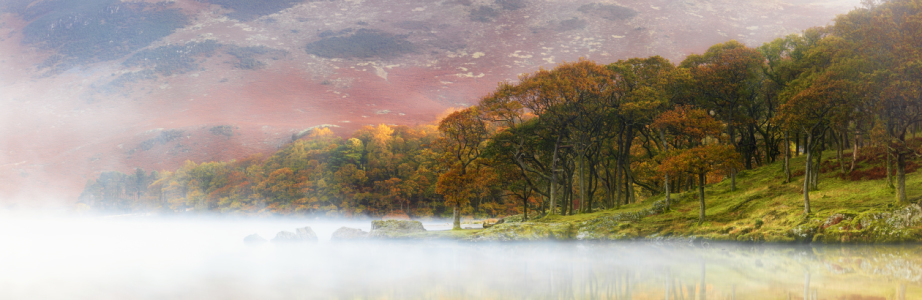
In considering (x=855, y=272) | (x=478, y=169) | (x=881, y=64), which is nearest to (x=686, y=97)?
(x=881, y=64)

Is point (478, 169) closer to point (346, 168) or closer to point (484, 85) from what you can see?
point (346, 168)

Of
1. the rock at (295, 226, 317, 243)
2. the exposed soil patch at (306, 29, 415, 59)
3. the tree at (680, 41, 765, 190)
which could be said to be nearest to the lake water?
the rock at (295, 226, 317, 243)

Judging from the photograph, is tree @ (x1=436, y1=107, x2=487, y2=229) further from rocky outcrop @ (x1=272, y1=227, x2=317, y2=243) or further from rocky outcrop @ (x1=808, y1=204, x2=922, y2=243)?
rocky outcrop @ (x1=808, y1=204, x2=922, y2=243)

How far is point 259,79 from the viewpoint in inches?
6471

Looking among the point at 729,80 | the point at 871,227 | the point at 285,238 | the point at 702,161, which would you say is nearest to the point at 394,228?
the point at 285,238

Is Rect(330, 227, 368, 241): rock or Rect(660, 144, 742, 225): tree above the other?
Rect(660, 144, 742, 225): tree

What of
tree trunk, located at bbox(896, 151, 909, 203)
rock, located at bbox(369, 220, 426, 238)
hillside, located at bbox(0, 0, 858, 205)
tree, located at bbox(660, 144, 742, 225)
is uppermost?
hillside, located at bbox(0, 0, 858, 205)

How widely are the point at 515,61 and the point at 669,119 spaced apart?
13966 cm

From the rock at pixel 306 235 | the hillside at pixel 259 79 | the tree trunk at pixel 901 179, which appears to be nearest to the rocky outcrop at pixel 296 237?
the rock at pixel 306 235

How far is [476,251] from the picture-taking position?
92.3 ft

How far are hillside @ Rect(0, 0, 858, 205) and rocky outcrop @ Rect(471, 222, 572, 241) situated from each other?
291ft

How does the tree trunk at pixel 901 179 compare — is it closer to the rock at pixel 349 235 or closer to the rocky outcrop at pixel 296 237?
the rock at pixel 349 235

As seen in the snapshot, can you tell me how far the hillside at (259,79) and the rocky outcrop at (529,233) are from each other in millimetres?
88813

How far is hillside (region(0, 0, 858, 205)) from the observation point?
12200 cm
